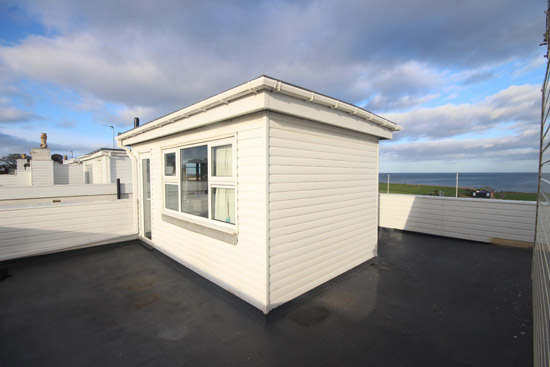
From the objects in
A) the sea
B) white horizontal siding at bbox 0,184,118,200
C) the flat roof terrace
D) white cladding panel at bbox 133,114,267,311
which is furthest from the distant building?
the sea

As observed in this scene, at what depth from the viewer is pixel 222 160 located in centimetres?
328

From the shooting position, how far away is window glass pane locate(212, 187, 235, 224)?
10.5 feet

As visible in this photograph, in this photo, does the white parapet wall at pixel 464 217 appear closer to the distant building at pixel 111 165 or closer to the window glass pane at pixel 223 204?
the window glass pane at pixel 223 204

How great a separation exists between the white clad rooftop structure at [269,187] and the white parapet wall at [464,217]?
10.3 feet

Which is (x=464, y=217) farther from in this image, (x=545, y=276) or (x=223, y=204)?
(x=223, y=204)

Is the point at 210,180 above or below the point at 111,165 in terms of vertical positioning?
below

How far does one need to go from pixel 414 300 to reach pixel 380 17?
570 centimetres

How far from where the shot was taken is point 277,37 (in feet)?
21.9

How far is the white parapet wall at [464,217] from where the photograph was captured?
551 cm

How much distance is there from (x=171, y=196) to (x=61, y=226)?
272 cm

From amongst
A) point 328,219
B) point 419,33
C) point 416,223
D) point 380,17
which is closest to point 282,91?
point 328,219

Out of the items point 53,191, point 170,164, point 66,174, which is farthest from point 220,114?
point 66,174

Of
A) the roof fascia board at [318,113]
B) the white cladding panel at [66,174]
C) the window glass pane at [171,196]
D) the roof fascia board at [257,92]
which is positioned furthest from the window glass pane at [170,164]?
the white cladding panel at [66,174]

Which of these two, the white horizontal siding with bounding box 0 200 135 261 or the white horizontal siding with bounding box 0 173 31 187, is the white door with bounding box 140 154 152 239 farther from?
the white horizontal siding with bounding box 0 173 31 187
